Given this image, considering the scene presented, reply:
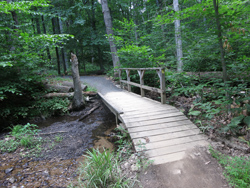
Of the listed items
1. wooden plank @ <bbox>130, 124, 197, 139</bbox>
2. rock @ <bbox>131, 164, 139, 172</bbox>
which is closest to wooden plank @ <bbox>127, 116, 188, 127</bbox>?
wooden plank @ <bbox>130, 124, 197, 139</bbox>

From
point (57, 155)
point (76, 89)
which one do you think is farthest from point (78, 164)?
point (76, 89)

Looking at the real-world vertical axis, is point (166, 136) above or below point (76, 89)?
below

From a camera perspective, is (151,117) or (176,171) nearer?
(176,171)

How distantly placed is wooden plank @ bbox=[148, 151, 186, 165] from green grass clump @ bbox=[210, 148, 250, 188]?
646 millimetres

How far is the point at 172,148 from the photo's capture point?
124 inches

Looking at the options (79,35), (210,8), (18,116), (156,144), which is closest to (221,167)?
(156,144)

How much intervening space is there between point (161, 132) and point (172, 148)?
572 millimetres

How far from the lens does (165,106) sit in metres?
5.00

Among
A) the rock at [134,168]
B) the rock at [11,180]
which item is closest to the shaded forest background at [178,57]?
the rock at [134,168]

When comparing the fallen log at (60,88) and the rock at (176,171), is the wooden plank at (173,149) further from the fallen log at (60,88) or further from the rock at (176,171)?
the fallen log at (60,88)

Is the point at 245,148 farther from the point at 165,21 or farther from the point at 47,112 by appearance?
the point at 47,112

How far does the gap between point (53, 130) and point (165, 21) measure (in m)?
5.33

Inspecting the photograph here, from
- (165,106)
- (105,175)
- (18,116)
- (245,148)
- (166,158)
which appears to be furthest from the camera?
(18,116)

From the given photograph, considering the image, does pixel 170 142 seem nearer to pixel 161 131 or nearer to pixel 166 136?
pixel 166 136
